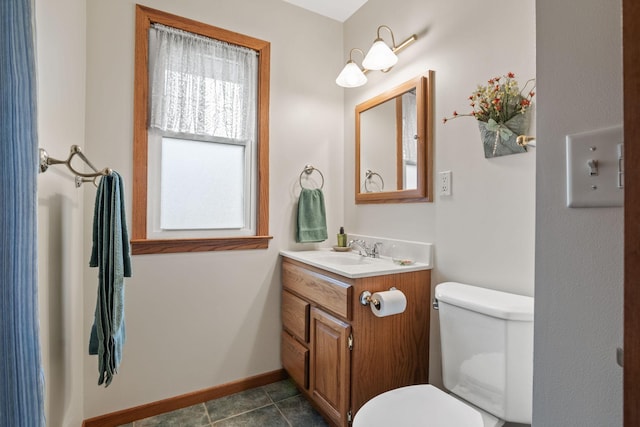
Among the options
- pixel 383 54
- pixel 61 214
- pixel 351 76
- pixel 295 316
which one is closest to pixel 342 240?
pixel 295 316

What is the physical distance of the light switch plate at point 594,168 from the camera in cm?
40

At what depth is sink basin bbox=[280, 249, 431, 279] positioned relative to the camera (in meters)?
1.43

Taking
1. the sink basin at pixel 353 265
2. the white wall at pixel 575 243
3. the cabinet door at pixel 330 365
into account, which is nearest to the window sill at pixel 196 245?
the sink basin at pixel 353 265

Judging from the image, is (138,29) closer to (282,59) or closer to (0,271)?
(282,59)

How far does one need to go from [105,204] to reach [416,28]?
177 cm

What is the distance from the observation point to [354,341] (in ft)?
4.60

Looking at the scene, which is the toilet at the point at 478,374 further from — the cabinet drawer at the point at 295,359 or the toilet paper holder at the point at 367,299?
the cabinet drawer at the point at 295,359

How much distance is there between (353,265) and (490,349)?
0.78 m

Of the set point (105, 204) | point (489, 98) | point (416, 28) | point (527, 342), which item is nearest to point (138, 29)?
point (105, 204)

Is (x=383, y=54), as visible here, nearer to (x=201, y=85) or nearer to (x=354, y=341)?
(x=201, y=85)

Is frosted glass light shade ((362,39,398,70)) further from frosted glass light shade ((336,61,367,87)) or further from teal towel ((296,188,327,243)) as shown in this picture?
teal towel ((296,188,327,243))

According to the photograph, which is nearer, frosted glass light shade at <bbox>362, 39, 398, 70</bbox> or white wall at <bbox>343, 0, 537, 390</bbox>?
white wall at <bbox>343, 0, 537, 390</bbox>

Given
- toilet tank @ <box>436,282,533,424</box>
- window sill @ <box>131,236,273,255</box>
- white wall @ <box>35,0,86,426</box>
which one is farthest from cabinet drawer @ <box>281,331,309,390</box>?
white wall @ <box>35,0,86,426</box>

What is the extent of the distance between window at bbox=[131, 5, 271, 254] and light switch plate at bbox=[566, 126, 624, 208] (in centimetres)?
175
